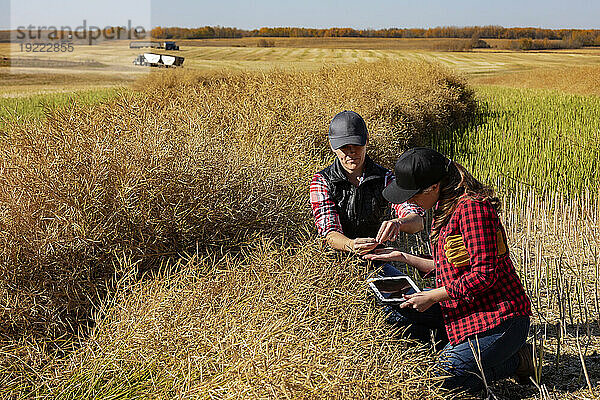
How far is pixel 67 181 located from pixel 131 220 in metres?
0.39

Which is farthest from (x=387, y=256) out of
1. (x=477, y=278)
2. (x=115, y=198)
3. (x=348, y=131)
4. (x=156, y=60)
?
(x=156, y=60)

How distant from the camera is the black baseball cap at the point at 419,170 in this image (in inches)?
97.7

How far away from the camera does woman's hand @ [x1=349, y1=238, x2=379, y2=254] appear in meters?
2.98

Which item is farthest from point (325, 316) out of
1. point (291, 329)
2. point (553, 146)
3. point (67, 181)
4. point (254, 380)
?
point (553, 146)

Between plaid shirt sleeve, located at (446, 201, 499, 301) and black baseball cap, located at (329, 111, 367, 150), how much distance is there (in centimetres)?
94

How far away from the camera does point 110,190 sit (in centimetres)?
314

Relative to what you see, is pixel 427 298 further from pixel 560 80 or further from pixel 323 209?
pixel 560 80

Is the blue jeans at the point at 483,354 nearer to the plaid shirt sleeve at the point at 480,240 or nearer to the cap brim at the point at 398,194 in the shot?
the plaid shirt sleeve at the point at 480,240

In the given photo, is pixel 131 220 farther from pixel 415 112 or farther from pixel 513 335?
pixel 415 112

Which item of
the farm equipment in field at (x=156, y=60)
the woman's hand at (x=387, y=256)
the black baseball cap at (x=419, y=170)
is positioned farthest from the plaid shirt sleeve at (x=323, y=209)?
the farm equipment in field at (x=156, y=60)

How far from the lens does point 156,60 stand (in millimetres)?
31672

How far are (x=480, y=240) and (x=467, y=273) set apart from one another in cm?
17

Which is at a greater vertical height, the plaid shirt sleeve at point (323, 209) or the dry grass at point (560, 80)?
the dry grass at point (560, 80)

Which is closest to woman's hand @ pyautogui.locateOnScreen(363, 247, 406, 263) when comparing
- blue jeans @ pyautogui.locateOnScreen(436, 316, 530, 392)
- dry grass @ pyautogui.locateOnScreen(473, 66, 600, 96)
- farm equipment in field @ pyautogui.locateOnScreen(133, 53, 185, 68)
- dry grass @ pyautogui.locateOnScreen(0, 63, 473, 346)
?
blue jeans @ pyautogui.locateOnScreen(436, 316, 530, 392)
